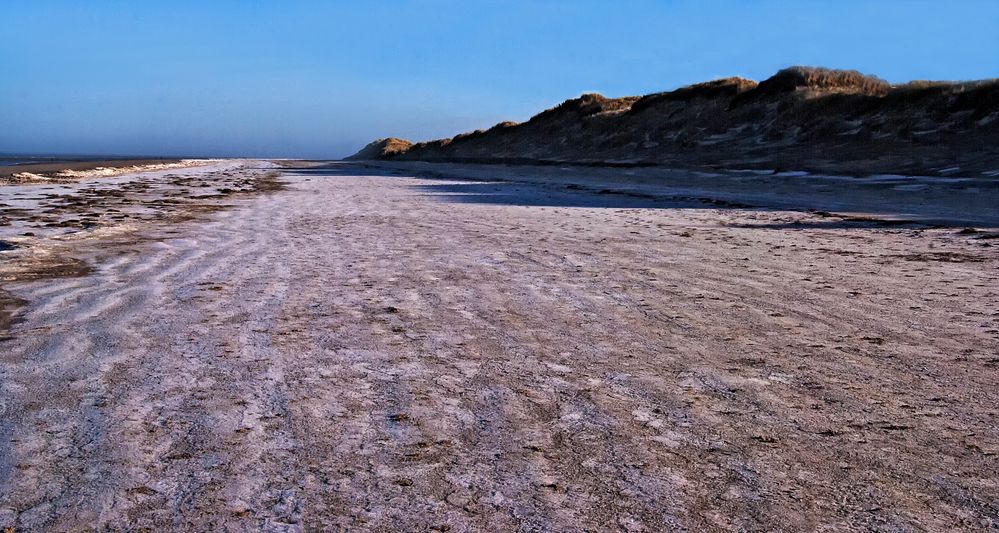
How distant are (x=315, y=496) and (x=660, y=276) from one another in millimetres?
3471

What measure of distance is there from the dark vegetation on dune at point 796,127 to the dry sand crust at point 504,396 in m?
13.3

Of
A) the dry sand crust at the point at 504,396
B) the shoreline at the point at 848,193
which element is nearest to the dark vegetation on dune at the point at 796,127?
the shoreline at the point at 848,193

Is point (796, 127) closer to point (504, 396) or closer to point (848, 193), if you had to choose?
point (848, 193)

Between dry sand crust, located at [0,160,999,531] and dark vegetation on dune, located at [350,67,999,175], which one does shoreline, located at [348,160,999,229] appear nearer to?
dark vegetation on dune, located at [350,67,999,175]

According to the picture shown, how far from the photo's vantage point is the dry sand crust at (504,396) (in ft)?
6.28

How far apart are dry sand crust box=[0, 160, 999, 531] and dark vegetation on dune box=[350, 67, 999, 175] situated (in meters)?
13.3

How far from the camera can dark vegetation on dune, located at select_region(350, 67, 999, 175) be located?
19233 millimetres

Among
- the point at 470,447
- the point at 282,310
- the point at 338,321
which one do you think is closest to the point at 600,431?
the point at 470,447

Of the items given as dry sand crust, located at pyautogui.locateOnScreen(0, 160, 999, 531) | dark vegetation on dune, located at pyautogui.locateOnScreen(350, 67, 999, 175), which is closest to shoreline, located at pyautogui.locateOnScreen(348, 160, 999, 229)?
dark vegetation on dune, located at pyautogui.locateOnScreen(350, 67, 999, 175)

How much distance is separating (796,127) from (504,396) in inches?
1037

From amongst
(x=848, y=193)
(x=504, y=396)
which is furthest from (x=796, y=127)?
(x=504, y=396)

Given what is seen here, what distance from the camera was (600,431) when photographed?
2.36 metres

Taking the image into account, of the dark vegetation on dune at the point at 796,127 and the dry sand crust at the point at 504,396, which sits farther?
the dark vegetation on dune at the point at 796,127

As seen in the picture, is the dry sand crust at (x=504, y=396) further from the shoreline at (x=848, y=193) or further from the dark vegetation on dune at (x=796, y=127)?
A: the dark vegetation on dune at (x=796, y=127)
